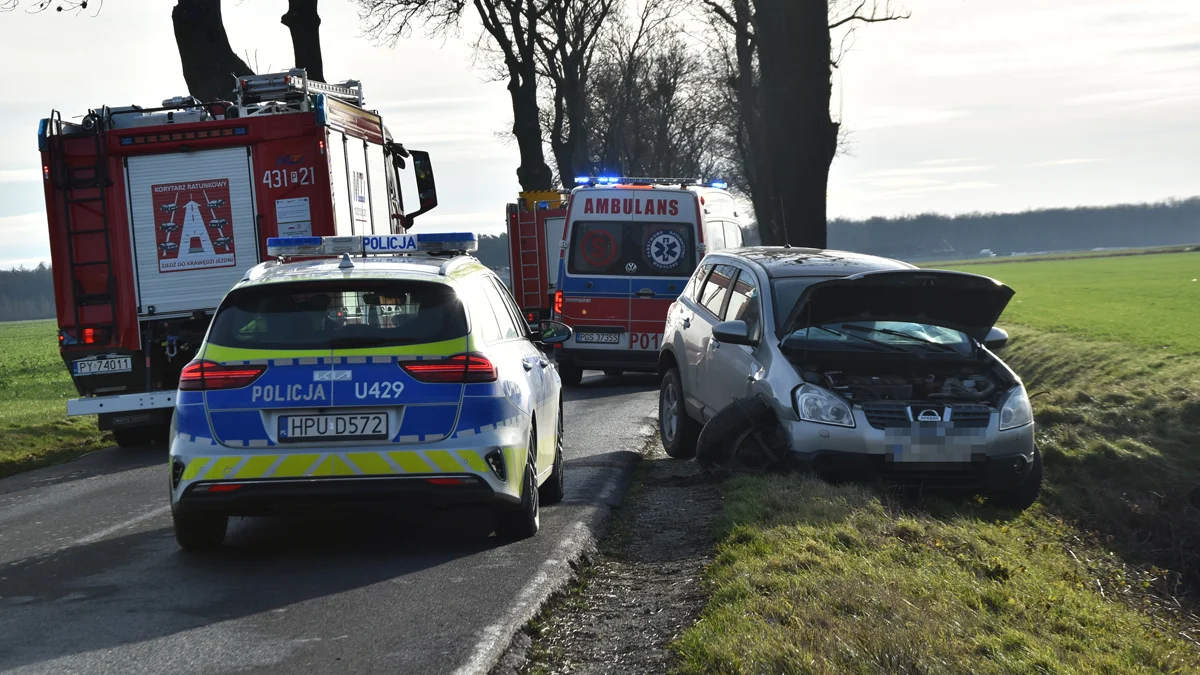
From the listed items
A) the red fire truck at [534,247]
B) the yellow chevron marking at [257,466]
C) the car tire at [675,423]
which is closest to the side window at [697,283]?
the car tire at [675,423]

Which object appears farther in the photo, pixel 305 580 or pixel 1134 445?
pixel 1134 445

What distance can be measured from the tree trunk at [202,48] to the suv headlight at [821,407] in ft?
42.7

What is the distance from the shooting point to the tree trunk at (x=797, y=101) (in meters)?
18.1

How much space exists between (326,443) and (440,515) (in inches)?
80.4

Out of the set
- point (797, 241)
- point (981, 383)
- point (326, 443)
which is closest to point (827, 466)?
point (981, 383)

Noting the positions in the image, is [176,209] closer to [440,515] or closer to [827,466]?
[440,515]

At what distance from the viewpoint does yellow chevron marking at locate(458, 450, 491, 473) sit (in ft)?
23.3

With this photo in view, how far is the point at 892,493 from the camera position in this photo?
9.02 metres

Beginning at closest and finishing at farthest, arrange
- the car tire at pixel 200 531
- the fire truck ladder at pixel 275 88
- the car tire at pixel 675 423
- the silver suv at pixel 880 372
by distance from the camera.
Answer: the car tire at pixel 200 531, the silver suv at pixel 880 372, the car tire at pixel 675 423, the fire truck ladder at pixel 275 88

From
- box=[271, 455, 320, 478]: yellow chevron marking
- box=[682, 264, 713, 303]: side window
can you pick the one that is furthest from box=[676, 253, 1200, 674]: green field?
box=[682, 264, 713, 303]: side window

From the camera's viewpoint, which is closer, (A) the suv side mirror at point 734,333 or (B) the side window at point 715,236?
(A) the suv side mirror at point 734,333

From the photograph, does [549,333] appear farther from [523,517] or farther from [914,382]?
[914,382]

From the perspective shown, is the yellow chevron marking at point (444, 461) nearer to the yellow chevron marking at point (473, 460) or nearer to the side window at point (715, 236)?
the yellow chevron marking at point (473, 460)

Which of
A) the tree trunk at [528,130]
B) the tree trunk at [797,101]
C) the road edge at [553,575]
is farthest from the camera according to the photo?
the tree trunk at [528,130]
